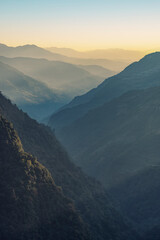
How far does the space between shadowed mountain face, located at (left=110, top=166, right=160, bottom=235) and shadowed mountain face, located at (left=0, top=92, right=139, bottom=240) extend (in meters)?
6.24

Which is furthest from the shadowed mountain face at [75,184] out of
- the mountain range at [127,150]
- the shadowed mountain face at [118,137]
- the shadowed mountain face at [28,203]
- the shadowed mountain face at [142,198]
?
the shadowed mountain face at [118,137]

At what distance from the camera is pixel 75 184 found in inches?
2874

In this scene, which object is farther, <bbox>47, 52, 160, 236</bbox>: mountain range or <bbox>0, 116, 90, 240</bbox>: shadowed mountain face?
<bbox>47, 52, 160, 236</bbox>: mountain range

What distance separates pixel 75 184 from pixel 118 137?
61625 mm

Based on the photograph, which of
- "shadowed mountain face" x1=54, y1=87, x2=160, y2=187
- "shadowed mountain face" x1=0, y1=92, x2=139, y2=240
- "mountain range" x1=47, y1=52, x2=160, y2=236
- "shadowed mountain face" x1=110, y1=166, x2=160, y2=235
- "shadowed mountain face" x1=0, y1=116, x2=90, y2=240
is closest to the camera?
"shadowed mountain face" x1=0, y1=116, x2=90, y2=240

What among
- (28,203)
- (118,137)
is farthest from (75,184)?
(118,137)

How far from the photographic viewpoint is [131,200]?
8375 cm

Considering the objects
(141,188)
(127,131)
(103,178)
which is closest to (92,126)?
(127,131)

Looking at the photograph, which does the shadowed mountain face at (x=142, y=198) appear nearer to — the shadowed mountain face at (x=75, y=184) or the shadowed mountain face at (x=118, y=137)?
the shadowed mountain face at (x=118, y=137)

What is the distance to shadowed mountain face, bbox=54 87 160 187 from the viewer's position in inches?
4188

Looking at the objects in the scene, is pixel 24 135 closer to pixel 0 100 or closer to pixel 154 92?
pixel 0 100

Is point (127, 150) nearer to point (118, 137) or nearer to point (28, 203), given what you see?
point (118, 137)

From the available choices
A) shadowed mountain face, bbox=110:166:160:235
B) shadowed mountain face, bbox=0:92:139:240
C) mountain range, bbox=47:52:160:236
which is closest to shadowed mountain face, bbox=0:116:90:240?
shadowed mountain face, bbox=0:92:139:240

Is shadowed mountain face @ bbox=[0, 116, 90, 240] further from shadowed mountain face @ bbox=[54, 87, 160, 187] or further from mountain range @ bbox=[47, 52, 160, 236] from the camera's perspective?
shadowed mountain face @ bbox=[54, 87, 160, 187]
